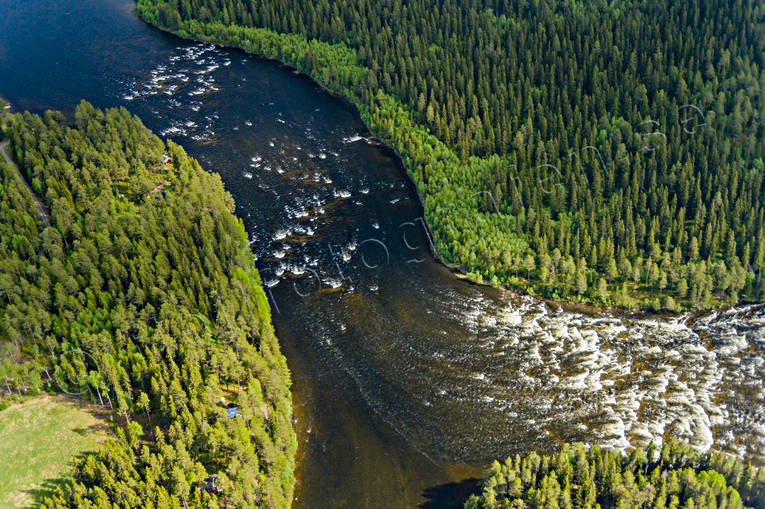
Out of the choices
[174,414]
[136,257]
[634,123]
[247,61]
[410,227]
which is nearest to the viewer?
[174,414]

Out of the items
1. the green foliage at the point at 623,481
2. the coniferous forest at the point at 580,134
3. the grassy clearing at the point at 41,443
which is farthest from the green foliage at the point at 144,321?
the coniferous forest at the point at 580,134

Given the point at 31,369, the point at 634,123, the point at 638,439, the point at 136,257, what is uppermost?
the point at 634,123

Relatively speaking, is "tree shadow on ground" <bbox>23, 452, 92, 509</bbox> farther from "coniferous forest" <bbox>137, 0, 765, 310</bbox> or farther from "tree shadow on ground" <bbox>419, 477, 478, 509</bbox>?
"coniferous forest" <bbox>137, 0, 765, 310</bbox>

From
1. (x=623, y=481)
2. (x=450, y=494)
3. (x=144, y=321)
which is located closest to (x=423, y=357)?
(x=450, y=494)

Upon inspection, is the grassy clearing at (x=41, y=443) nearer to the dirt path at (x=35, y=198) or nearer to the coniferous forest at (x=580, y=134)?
the dirt path at (x=35, y=198)

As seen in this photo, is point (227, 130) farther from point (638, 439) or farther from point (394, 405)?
point (638, 439)

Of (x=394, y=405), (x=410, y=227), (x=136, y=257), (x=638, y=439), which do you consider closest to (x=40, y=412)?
(x=136, y=257)

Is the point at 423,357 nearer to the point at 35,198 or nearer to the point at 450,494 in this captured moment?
the point at 450,494

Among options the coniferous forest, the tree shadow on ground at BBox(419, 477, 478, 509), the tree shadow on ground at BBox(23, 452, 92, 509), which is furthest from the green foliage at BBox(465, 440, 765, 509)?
the tree shadow on ground at BBox(23, 452, 92, 509)
